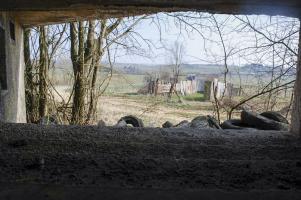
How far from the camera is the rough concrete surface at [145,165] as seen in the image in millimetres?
1359

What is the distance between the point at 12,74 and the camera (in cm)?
352

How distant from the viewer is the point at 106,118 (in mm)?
9500

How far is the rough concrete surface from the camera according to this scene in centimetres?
136

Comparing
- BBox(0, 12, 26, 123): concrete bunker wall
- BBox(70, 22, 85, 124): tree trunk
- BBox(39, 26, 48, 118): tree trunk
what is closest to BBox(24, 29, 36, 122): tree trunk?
BBox(39, 26, 48, 118): tree trunk

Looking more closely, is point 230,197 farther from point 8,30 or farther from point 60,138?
point 8,30

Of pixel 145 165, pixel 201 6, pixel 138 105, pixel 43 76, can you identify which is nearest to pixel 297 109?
pixel 201 6

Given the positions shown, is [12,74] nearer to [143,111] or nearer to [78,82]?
[78,82]

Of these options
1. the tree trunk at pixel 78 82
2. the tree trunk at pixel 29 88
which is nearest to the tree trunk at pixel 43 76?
the tree trunk at pixel 29 88

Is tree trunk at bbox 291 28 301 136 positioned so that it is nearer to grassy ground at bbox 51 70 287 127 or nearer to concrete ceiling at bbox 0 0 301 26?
concrete ceiling at bbox 0 0 301 26

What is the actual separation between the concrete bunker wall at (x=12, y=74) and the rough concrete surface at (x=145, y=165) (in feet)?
2.84

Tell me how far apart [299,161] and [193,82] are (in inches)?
514

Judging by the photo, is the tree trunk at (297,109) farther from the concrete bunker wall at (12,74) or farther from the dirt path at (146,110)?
the dirt path at (146,110)

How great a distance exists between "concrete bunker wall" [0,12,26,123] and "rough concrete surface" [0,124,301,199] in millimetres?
865

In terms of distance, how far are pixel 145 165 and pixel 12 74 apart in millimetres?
2360
